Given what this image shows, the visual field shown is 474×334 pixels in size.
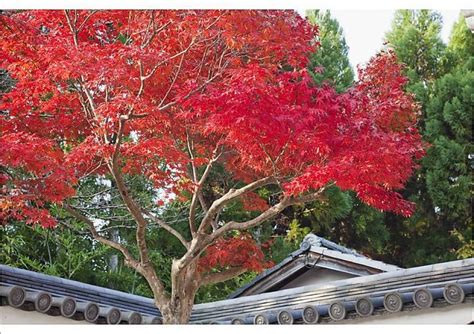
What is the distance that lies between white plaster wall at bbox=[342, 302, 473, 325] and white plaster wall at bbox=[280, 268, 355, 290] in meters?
1.06

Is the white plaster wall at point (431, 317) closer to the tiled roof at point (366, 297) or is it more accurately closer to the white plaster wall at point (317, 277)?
the tiled roof at point (366, 297)

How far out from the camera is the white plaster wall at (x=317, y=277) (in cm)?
580

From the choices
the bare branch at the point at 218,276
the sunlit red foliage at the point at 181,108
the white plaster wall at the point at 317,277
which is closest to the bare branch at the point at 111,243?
the sunlit red foliage at the point at 181,108

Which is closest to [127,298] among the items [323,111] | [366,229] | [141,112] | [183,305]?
[183,305]

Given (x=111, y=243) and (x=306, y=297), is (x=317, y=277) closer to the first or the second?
(x=306, y=297)

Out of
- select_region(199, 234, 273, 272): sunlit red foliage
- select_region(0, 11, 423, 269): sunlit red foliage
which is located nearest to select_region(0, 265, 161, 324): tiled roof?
select_region(0, 11, 423, 269): sunlit red foliage

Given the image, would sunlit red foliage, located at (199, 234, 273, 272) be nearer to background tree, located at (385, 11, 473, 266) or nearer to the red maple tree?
the red maple tree

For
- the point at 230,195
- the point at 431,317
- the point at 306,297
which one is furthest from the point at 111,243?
the point at 431,317

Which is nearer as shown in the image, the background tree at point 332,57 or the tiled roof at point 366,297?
the tiled roof at point 366,297

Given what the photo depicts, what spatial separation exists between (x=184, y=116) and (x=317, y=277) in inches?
76.6

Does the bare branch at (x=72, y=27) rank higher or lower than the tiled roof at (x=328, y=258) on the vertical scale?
higher

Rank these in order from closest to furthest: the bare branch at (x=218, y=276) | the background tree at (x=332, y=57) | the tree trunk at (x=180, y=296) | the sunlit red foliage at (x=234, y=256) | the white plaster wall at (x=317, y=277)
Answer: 1. the tree trunk at (x=180, y=296)
2. the bare branch at (x=218, y=276)
3. the sunlit red foliage at (x=234, y=256)
4. the white plaster wall at (x=317, y=277)
5. the background tree at (x=332, y=57)

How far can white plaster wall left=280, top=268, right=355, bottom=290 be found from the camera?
5800 millimetres

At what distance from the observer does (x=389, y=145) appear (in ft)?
15.5
